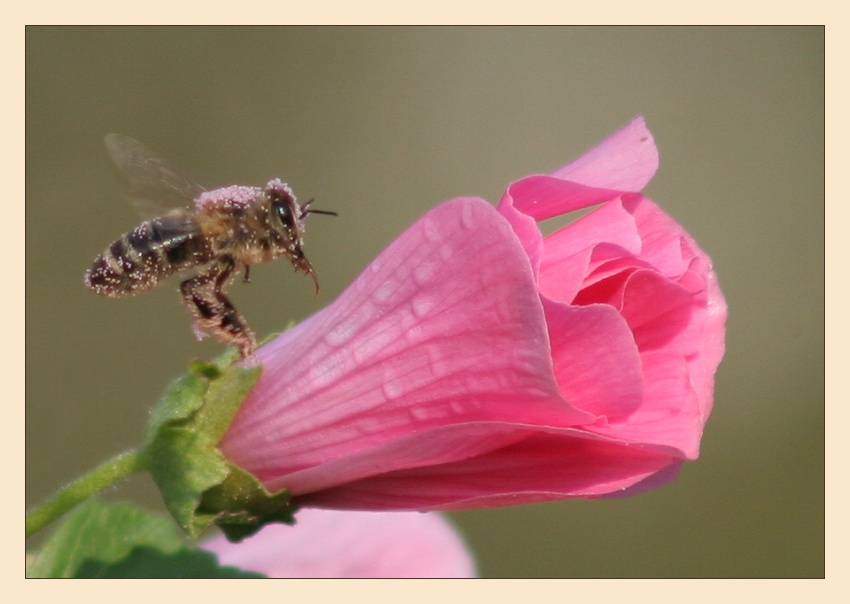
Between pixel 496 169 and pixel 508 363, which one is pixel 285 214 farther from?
pixel 496 169

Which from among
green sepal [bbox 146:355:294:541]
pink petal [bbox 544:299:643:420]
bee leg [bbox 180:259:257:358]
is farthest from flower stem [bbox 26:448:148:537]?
pink petal [bbox 544:299:643:420]

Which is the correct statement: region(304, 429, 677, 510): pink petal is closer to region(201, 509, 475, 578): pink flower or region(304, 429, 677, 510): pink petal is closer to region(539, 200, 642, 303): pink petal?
region(539, 200, 642, 303): pink petal

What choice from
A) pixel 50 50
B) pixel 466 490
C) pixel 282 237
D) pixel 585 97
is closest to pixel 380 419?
pixel 466 490

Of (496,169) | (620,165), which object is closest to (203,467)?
(620,165)

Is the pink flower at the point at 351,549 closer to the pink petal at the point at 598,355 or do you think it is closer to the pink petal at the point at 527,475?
the pink petal at the point at 527,475

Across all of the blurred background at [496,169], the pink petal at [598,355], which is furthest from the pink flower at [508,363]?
the blurred background at [496,169]

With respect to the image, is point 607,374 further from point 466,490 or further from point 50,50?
point 50,50
